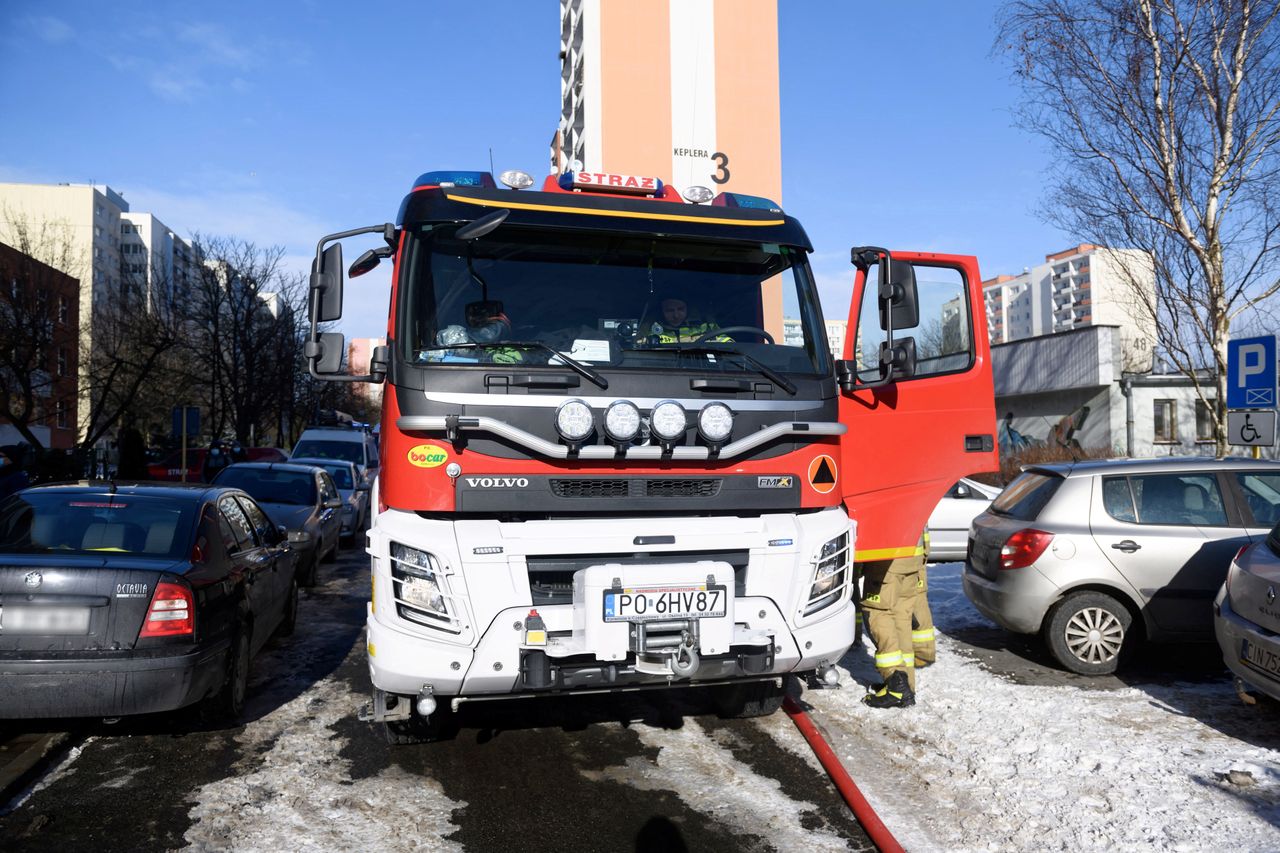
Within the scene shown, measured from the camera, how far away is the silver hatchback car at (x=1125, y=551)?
24.1 feet

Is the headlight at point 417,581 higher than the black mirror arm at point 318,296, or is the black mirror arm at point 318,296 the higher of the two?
the black mirror arm at point 318,296

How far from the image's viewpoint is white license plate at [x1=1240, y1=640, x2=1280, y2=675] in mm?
5453

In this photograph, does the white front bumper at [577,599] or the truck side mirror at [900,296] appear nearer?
the white front bumper at [577,599]

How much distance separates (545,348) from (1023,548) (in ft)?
14.9

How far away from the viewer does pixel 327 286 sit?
18.0 feet

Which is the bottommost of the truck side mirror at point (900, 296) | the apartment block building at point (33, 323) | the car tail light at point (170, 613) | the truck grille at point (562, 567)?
the car tail light at point (170, 613)

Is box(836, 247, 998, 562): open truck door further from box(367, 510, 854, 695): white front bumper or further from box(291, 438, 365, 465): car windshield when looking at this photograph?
box(291, 438, 365, 465): car windshield

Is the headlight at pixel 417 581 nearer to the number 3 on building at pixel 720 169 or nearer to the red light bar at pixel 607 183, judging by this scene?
the red light bar at pixel 607 183

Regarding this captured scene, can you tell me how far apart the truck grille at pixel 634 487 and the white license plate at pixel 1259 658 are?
326 cm

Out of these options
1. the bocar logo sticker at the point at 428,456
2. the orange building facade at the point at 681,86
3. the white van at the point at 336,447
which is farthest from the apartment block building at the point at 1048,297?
the bocar logo sticker at the point at 428,456

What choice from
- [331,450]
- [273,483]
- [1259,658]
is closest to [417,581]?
[1259,658]

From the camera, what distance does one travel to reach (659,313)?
5.49 meters

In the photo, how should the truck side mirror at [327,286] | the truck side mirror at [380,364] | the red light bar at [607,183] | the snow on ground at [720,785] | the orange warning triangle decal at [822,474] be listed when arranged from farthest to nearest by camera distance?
the red light bar at [607,183], the truck side mirror at [327,286], the orange warning triangle decal at [822,474], the truck side mirror at [380,364], the snow on ground at [720,785]

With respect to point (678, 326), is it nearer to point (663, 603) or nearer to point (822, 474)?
A: point (822, 474)
